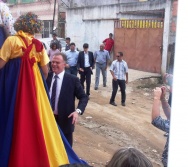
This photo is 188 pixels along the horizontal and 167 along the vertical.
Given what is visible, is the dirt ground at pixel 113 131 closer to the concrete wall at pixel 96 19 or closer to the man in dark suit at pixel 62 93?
the man in dark suit at pixel 62 93

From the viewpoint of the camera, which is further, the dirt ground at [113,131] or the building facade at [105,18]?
the building facade at [105,18]

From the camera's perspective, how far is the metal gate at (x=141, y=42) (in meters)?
13.5

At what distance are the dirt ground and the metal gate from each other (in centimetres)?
364

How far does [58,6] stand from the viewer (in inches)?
851

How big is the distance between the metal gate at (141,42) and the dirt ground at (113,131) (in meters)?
3.64

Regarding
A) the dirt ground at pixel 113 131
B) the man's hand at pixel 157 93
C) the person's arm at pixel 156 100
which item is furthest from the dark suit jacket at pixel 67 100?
the dirt ground at pixel 113 131

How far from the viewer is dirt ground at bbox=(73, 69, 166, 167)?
17.3 feet

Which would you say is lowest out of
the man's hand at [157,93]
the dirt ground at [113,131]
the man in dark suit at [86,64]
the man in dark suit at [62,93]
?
the dirt ground at [113,131]

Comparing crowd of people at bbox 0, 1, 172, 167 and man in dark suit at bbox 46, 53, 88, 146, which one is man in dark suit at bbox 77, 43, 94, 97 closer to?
man in dark suit at bbox 46, 53, 88, 146

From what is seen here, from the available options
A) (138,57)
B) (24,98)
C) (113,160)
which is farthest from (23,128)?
(138,57)

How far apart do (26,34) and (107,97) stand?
24.2ft

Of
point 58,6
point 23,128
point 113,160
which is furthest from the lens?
point 58,6

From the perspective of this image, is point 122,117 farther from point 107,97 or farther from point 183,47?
point 183,47

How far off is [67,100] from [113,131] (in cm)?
350
